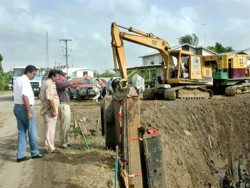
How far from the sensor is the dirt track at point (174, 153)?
6.77 metres

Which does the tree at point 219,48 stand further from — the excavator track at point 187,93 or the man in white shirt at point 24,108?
the man in white shirt at point 24,108

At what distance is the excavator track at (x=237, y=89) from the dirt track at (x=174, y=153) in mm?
4872

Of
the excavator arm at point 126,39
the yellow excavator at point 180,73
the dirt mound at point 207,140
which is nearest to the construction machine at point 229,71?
the yellow excavator at point 180,73

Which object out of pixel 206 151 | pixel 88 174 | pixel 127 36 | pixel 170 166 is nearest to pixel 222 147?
pixel 206 151

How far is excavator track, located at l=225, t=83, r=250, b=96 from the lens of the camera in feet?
66.4

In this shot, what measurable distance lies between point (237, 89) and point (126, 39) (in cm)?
811

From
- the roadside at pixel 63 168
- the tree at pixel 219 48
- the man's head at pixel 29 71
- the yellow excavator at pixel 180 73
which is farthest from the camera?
the tree at pixel 219 48

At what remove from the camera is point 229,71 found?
21.3 meters

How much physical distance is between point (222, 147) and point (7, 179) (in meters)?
8.53

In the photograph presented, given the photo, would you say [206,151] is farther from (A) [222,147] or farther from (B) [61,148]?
(B) [61,148]

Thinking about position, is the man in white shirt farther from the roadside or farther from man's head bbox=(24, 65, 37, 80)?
the roadside

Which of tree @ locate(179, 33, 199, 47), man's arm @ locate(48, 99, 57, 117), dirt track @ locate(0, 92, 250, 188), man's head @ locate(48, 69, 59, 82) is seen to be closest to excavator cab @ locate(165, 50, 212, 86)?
dirt track @ locate(0, 92, 250, 188)

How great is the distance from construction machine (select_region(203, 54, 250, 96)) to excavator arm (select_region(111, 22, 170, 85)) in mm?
3463

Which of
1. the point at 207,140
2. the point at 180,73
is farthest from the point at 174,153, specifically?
the point at 180,73
